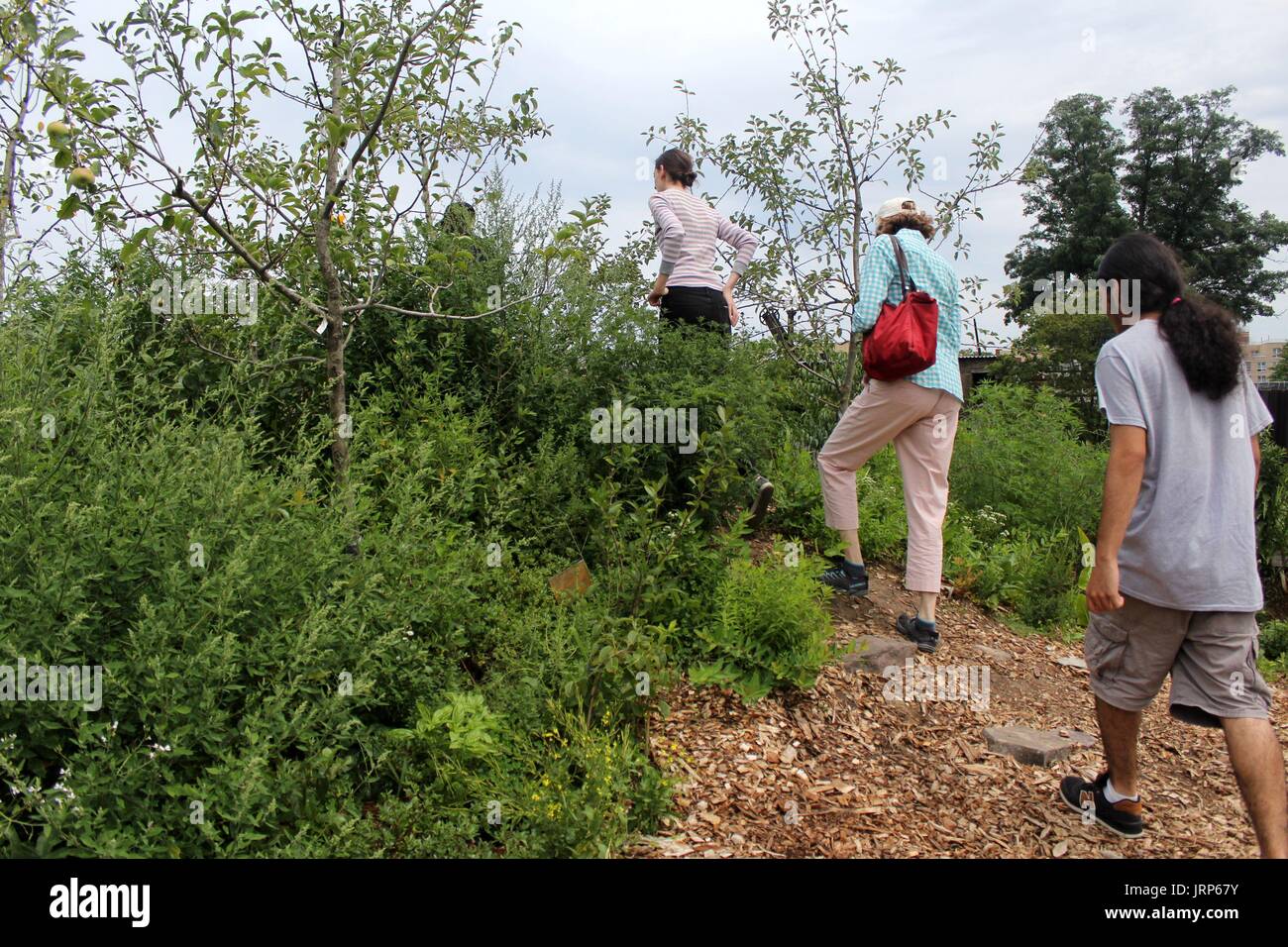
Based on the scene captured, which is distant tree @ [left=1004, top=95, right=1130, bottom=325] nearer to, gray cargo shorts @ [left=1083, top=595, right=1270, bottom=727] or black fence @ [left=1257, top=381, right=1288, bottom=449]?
black fence @ [left=1257, top=381, right=1288, bottom=449]

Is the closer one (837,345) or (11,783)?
(11,783)

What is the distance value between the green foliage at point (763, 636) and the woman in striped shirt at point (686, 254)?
2.19 metres

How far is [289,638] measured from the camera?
3.03 m

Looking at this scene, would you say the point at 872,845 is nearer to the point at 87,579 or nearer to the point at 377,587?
the point at 377,587

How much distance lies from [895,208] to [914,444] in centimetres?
126

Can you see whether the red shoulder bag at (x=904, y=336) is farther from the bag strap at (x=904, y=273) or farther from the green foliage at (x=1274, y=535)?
the green foliage at (x=1274, y=535)

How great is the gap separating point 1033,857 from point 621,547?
6.63 feet

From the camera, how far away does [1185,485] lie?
10.3 ft

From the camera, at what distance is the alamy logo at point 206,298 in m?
4.80

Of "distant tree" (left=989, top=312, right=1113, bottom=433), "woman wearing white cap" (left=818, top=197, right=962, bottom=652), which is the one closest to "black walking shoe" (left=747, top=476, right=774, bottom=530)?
"woman wearing white cap" (left=818, top=197, right=962, bottom=652)

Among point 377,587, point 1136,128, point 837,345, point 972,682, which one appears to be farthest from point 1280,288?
point 377,587

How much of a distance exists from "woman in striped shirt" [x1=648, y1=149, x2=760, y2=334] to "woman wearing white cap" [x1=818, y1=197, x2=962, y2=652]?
1.35 meters

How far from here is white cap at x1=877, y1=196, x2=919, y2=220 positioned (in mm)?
5105
